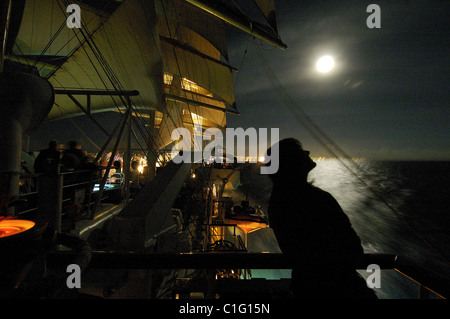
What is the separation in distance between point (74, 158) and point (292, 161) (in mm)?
5718

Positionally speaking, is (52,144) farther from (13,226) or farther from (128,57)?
(128,57)

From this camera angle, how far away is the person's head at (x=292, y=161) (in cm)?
141

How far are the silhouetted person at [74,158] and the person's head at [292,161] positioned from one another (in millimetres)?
5556

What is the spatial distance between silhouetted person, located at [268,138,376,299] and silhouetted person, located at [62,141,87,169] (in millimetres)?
5600

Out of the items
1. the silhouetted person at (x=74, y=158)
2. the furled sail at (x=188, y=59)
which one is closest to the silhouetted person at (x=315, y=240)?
the silhouetted person at (x=74, y=158)

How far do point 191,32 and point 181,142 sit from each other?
14.5m

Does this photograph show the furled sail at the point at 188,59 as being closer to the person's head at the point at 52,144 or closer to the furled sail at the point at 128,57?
the furled sail at the point at 128,57

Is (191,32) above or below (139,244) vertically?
above

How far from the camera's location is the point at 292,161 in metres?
1.44

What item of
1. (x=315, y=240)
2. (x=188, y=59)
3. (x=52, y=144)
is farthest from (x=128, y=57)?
(x=315, y=240)

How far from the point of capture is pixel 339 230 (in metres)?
1.29

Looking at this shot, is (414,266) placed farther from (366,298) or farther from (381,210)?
(381,210)

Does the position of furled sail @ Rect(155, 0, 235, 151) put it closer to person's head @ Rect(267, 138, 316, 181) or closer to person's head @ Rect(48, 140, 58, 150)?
person's head @ Rect(48, 140, 58, 150)

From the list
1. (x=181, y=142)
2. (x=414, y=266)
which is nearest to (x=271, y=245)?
(x=181, y=142)
